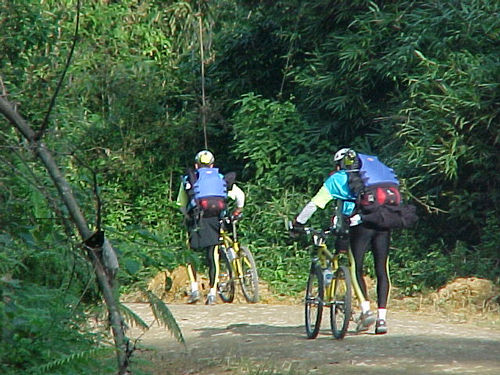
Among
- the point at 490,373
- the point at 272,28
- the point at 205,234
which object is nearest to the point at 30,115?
the point at 205,234

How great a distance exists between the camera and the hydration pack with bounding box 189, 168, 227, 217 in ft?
48.1

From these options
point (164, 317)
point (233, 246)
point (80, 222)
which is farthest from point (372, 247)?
point (80, 222)

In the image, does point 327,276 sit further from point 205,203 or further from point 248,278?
point 248,278

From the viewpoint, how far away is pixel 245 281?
1538 cm

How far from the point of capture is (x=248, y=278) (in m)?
15.4

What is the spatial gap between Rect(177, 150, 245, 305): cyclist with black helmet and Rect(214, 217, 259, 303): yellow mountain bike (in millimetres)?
275

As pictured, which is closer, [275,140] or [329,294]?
[329,294]

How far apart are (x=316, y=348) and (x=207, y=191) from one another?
16.1 feet

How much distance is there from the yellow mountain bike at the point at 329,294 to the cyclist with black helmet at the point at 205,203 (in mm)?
3654

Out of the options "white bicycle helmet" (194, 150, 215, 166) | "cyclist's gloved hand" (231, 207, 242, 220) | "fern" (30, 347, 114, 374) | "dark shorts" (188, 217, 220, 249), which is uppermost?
"white bicycle helmet" (194, 150, 215, 166)

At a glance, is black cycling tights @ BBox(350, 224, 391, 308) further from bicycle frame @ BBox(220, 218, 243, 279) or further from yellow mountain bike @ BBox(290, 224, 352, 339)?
bicycle frame @ BBox(220, 218, 243, 279)

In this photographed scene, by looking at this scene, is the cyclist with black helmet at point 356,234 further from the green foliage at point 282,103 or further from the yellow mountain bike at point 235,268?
the yellow mountain bike at point 235,268

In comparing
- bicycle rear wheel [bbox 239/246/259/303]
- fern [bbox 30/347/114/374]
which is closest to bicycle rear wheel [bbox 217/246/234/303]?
Answer: bicycle rear wheel [bbox 239/246/259/303]

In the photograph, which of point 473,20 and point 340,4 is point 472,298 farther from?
point 340,4
